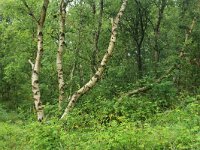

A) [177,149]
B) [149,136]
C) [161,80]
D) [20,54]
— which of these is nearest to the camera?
[177,149]

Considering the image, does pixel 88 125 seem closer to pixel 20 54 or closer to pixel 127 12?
pixel 127 12

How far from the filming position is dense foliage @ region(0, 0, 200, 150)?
9.17m

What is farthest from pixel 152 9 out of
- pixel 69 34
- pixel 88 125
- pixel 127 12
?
pixel 88 125

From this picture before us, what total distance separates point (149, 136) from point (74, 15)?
58.8 feet

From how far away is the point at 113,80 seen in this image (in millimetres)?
21375

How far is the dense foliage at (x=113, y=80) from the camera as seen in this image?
9172 millimetres

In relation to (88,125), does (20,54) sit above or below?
above

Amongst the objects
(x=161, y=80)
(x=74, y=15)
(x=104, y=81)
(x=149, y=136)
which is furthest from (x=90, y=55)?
(x=149, y=136)

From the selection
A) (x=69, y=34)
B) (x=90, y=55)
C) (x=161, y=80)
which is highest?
(x=69, y=34)

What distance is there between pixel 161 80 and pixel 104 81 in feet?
11.2

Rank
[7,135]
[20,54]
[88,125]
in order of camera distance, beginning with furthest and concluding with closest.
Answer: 1. [20,54]
2. [7,135]
3. [88,125]

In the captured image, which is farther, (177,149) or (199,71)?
(199,71)

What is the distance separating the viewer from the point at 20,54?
34.4 metres

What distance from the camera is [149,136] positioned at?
839 cm
